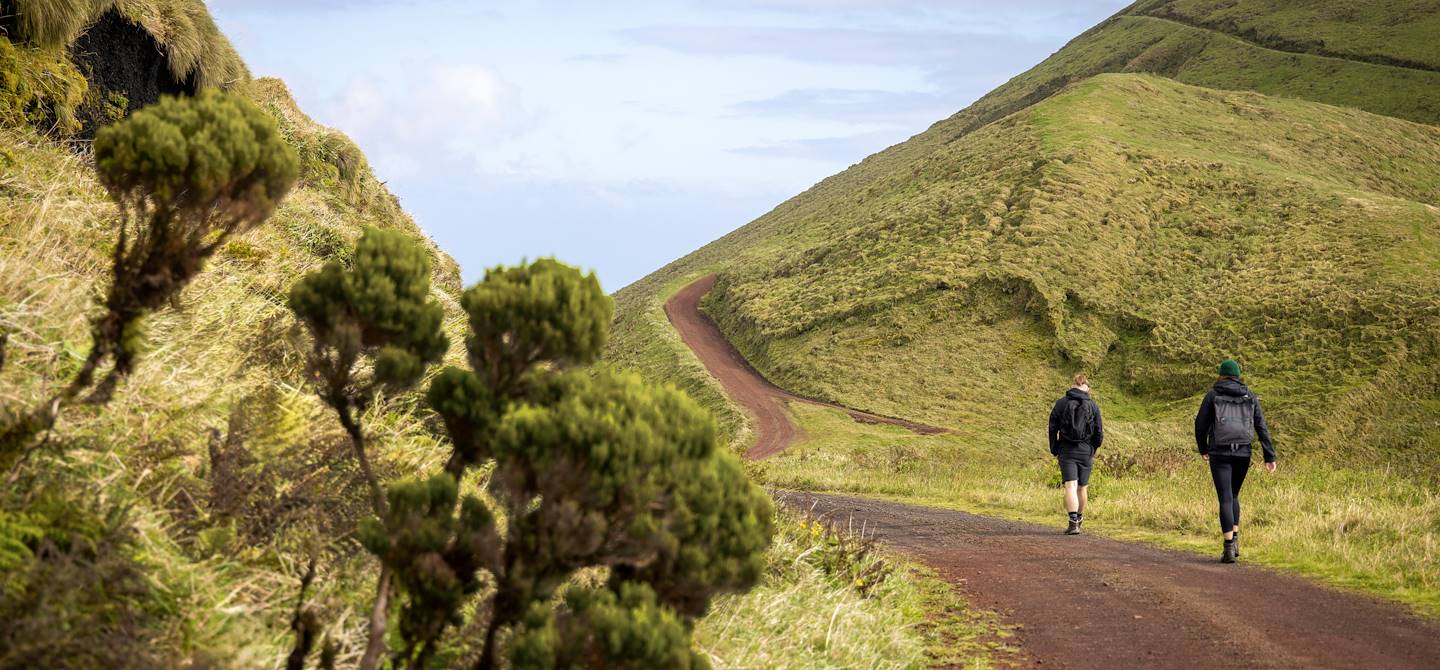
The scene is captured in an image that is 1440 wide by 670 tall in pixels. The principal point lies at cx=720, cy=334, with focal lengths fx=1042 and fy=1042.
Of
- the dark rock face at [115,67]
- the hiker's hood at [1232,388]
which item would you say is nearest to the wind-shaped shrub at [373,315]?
the dark rock face at [115,67]

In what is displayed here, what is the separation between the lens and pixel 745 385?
146 ft

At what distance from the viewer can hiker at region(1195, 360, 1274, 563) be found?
11.6 m

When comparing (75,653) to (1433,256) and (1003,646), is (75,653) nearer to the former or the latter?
(1003,646)

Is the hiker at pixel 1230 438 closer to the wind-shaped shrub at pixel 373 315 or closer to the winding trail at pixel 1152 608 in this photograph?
the winding trail at pixel 1152 608

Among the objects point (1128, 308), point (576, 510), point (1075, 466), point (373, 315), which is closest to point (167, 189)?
point (373, 315)

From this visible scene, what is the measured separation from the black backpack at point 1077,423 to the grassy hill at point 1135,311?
167 cm

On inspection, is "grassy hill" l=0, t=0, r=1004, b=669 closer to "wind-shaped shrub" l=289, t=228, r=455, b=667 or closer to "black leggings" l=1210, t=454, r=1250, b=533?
"wind-shaped shrub" l=289, t=228, r=455, b=667

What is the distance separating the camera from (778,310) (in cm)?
5225

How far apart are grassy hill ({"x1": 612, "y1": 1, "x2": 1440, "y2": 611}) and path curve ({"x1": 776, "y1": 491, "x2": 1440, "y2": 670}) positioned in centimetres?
107

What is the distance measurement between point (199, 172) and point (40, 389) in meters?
1.69

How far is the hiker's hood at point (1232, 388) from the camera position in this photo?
39.4 ft

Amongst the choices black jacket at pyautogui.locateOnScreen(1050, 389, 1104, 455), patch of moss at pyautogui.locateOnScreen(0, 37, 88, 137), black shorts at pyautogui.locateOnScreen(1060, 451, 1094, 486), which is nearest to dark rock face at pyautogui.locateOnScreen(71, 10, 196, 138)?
patch of moss at pyautogui.locateOnScreen(0, 37, 88, 137)

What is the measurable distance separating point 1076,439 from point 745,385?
3065cm

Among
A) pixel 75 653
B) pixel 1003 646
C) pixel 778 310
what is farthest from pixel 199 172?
pixel 778 310
